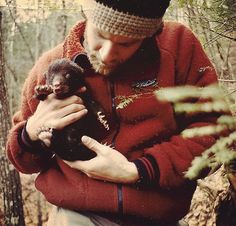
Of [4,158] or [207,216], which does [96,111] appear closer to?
[207,216]

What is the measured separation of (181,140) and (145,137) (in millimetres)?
221

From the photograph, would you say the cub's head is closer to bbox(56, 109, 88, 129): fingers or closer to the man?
the man

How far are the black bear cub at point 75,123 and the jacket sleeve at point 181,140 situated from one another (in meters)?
0.36

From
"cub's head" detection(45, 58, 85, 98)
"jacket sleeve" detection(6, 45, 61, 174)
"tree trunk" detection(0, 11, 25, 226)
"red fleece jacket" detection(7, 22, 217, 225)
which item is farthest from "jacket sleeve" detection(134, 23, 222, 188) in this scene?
"tree trunk" detection(0, 11, 25, 226)

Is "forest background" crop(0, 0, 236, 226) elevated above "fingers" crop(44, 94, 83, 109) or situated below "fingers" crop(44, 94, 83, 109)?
below

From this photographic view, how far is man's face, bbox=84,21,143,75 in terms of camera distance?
252 centimetres

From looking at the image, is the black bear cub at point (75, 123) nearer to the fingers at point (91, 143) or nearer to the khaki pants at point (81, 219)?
the fingers at point (91, 143)

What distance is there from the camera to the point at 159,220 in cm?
284

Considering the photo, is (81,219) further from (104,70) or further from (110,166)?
(104,70)

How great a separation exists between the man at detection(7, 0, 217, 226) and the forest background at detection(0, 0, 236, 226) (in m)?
0.34

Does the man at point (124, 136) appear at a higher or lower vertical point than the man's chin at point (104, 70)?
lower

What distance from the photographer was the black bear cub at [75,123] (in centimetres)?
280

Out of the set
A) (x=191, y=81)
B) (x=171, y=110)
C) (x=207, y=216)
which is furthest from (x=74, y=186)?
(x=207, y=216)

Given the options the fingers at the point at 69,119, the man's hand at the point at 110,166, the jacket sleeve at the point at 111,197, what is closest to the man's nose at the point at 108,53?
the fingers at the point at 69,119
